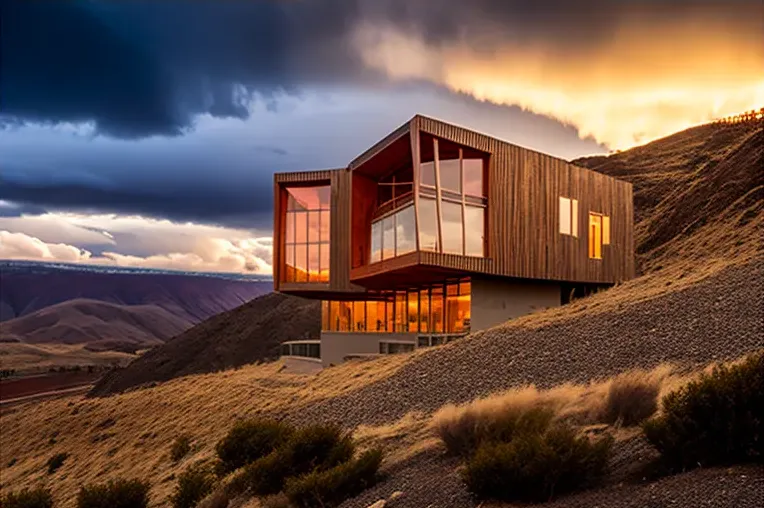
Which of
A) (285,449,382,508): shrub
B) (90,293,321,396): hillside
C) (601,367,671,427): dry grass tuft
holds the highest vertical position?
(601,367,671,427): dry grass tuft

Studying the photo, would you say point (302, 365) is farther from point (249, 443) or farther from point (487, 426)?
point (487, 426)

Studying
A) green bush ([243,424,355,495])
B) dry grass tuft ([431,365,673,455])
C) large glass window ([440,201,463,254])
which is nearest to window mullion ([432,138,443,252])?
large glass window ([440,201,463,254])

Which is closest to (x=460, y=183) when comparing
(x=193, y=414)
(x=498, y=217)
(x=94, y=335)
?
(x=498, y=217)

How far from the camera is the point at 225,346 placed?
80375mm

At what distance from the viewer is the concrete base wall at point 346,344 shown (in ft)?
108

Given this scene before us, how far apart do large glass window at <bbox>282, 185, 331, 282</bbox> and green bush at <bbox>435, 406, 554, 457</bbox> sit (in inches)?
868

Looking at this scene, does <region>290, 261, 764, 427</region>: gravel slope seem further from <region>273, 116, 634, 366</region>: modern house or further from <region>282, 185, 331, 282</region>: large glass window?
<region>282, 185, 331, 282</region>: large glass window

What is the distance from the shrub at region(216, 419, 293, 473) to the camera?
44.0 feet

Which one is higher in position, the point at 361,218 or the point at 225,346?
the point at 361,218

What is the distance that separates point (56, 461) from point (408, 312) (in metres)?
16.3

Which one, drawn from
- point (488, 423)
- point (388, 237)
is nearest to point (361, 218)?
point (388, 237)

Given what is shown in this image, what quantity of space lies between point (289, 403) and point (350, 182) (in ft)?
44.4

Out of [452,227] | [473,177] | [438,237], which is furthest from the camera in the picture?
[473,177]

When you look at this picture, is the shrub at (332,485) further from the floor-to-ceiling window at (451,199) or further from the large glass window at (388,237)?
the large glass window at (388,237)
